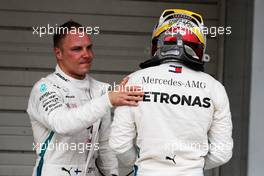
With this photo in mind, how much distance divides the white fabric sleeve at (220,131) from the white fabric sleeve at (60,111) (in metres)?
0.59

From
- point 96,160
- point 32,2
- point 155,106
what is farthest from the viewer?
point 32,2

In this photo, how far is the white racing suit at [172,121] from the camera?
106 inches

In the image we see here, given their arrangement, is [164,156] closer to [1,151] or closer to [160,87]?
[160,87]

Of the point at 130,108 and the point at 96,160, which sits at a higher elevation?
the point at 130,108

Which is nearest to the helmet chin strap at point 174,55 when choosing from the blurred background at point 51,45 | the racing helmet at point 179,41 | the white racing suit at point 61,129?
the racing helmet at point 179,41

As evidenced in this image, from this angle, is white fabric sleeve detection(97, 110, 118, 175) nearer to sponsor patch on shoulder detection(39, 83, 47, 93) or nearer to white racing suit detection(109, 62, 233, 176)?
sponsor patch on shoulder detection(39, 83, 47, 93)

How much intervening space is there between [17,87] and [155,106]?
2902mm

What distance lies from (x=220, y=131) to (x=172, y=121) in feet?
1.02

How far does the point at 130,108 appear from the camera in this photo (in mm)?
2754

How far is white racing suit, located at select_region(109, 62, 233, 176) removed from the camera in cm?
270

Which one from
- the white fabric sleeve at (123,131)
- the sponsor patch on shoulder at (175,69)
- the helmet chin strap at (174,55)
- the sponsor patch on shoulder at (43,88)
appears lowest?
the white fabric sleeve at (123,131)

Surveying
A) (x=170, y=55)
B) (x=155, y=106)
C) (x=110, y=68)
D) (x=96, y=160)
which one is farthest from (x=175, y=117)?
(x=110, y=68)

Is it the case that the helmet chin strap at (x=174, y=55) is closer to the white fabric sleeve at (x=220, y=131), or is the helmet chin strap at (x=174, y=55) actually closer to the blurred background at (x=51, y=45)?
the white fabric sleeve at (x=220, y=131)

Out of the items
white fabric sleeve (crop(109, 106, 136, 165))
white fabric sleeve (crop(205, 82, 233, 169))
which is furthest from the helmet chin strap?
white fabric sleeve (crop(109, 106, 136, 165))
